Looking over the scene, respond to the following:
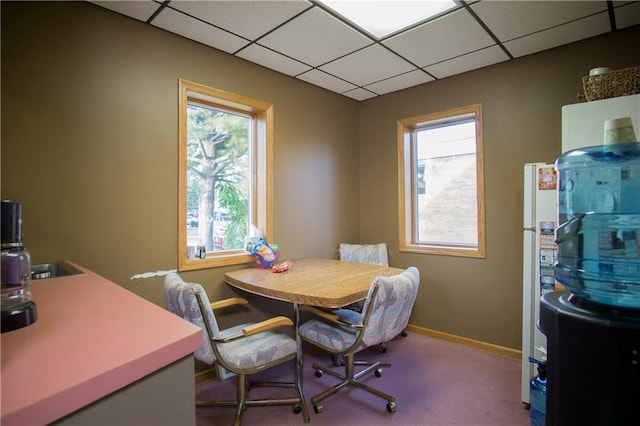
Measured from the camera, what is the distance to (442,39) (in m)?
2.49

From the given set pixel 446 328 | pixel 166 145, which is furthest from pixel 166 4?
pixel 446 328

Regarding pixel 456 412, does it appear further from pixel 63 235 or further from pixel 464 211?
pixel 63 235

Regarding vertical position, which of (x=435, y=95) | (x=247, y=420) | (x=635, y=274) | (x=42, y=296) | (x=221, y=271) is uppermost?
(x=435, y=95)

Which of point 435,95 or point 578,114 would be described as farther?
point 435,95

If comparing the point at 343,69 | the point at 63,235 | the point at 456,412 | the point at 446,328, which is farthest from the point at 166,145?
the point at 446,328

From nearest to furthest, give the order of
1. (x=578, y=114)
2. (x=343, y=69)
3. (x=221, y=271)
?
1. (x=578, y=114)
2. (x=221, y=271)
3. (x=343, y=69)

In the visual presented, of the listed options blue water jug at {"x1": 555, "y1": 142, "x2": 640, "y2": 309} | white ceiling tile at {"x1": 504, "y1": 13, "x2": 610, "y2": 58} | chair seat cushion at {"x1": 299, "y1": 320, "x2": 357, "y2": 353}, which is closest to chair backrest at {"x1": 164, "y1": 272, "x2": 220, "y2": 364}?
chair seat cushion at {"x1": 299, "y1": 320, "x2": 357, "y2": 353}

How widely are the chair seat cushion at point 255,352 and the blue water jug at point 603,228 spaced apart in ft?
5.00

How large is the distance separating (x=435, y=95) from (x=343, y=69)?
104 centimetres

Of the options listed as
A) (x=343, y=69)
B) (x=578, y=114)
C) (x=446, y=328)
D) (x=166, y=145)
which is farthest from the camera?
(x=446, y=328)

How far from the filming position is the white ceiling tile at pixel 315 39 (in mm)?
2238

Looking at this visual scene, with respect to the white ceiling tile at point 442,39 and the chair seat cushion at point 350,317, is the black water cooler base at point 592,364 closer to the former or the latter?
the chair seat cushion at point 350,317

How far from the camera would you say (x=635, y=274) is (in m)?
0.93

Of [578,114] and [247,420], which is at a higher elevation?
[578,114]
